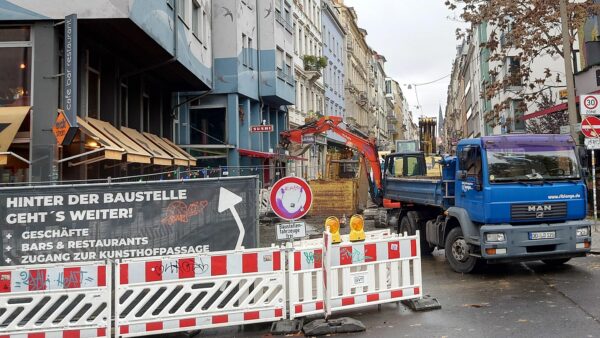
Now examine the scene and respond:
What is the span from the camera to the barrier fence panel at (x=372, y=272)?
7074 millimetres

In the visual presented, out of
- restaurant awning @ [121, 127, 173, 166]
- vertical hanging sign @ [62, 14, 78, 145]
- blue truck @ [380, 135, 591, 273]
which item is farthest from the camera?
restaurant awning @ [121, 127, 173, 166]

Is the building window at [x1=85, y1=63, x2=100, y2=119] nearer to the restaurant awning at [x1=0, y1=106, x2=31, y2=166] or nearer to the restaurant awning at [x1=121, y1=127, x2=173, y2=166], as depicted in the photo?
the restaurant awning at [x1=121, y1=127, x2=173, y2=166]

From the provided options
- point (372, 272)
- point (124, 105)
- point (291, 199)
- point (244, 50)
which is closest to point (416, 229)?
point (372, 272)

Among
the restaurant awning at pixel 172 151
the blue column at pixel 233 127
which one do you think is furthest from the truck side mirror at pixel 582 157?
the blue column at pixel 233 127

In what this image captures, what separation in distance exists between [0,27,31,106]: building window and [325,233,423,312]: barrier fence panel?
27.8ft

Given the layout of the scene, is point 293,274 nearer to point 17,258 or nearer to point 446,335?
point 446,335

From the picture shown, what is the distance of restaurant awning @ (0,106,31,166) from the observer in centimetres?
1046

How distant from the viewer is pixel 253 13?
28125 mm

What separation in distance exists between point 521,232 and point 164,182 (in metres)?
6.12

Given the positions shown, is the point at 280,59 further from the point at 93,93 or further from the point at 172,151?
the point at 93,93

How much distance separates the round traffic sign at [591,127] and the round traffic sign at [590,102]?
49cm

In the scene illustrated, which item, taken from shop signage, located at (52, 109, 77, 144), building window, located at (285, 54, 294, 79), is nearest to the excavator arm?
building window, located at (285, 54, 294, 79)

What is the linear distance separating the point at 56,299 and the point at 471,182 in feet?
23.4

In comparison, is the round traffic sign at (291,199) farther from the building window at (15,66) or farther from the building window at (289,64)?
the building window at (289,64)
